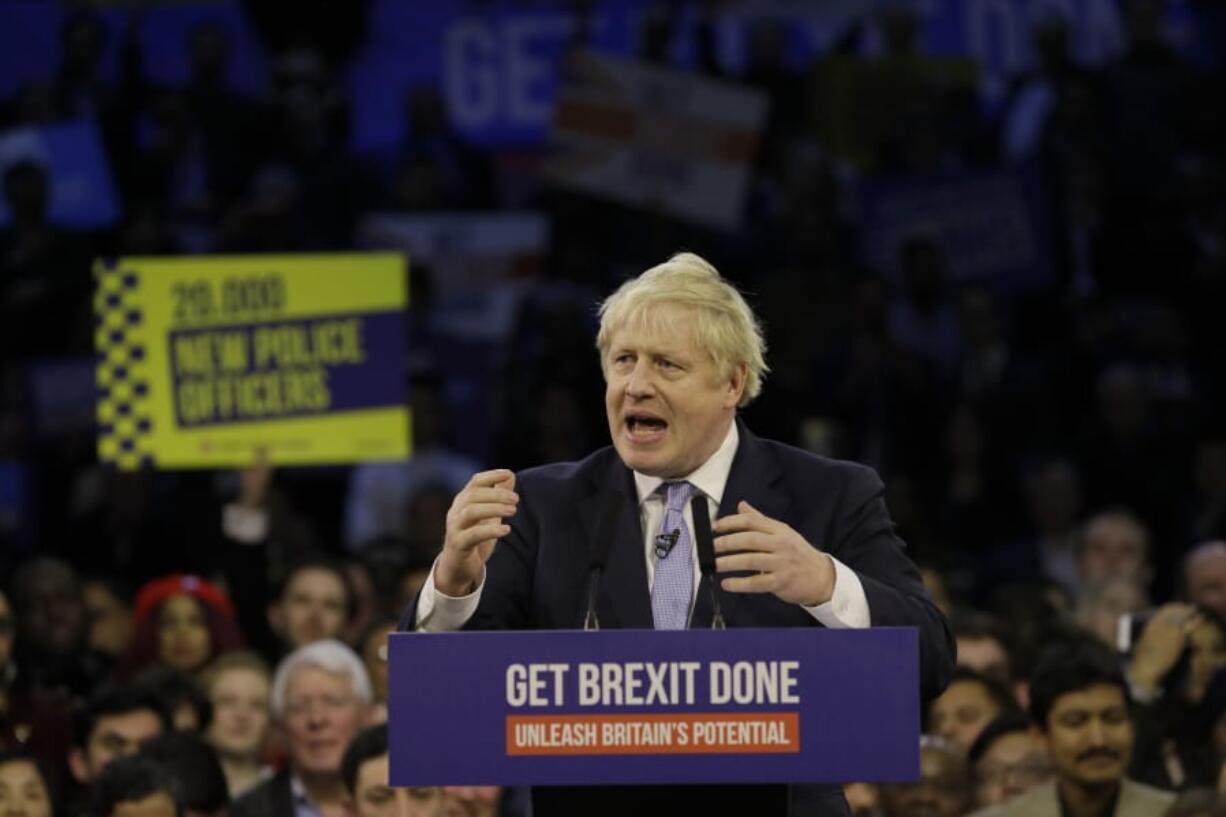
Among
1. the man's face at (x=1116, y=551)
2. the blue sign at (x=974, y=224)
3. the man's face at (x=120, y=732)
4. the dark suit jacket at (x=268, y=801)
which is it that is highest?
the blue sign at (x=974, y=224)

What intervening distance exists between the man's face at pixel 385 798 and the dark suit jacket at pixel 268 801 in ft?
1.62

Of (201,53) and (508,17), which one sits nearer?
(201,53)

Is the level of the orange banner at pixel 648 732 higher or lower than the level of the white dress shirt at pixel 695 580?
lower

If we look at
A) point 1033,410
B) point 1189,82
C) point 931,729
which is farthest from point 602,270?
point 931,729

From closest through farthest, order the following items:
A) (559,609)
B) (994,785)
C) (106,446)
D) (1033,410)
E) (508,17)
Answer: (559,609) < (994,785) < (106,446) < (1033,410) < (508,17)

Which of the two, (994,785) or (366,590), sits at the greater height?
(366,590)

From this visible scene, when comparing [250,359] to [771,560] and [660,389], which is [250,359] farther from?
[771,560]

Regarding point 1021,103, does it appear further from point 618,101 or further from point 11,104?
point 11,104

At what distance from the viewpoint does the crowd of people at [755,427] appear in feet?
20.7

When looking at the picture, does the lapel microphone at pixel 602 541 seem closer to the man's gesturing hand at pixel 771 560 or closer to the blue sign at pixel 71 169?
the man's gesturing hand at pixel 771 560

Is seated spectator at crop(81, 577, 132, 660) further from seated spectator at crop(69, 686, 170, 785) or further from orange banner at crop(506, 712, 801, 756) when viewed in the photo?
orange banner at crop(506, 712, 801, 756)

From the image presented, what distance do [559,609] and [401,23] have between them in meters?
9.93

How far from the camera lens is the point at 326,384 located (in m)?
8.41

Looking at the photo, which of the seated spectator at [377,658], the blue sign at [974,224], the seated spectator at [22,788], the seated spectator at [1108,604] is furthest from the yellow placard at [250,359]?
the blue sign at [974,224]
